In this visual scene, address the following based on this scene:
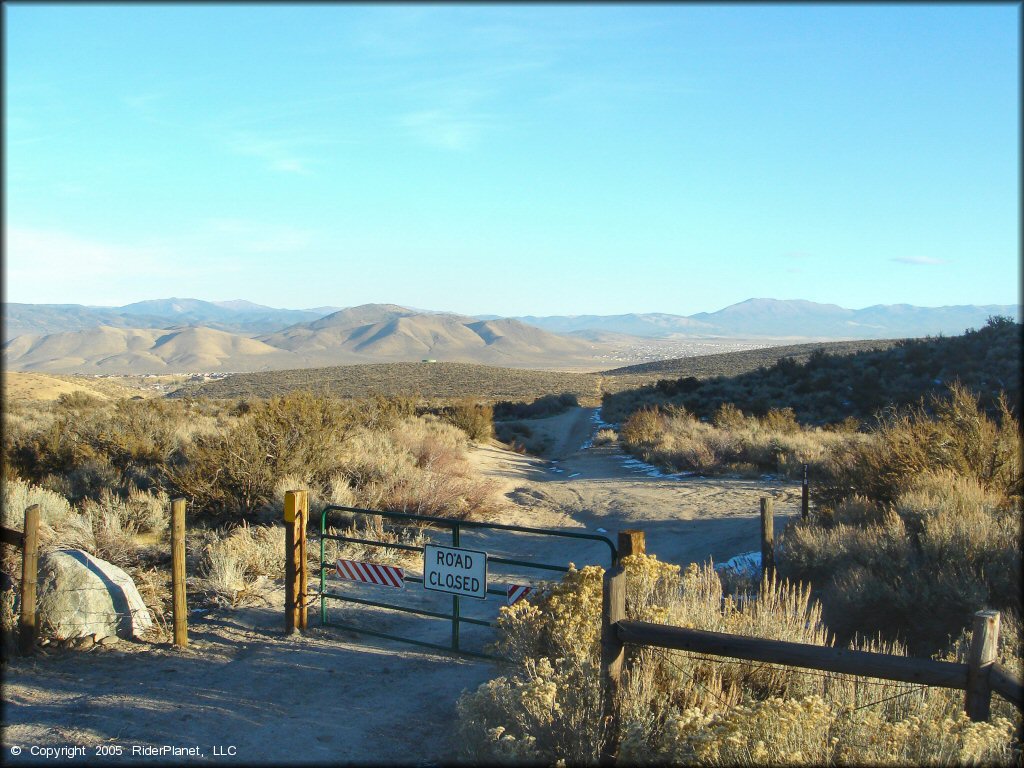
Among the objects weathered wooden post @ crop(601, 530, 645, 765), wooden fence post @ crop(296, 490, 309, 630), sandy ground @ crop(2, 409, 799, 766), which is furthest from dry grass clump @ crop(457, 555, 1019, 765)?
wooden fence post @ crop(296, 490, 309, 630)

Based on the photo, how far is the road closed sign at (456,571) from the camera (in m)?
6.72

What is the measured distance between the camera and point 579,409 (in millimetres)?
48875

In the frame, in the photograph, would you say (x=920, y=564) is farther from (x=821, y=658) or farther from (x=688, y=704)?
(x=821, y=658)

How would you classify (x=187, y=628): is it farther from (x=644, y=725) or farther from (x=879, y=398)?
(x=879, y=398)

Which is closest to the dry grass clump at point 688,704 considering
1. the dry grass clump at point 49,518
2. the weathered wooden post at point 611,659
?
the weathered wooden post at point 611,659

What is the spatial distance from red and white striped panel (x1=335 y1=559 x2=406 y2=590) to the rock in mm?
2067

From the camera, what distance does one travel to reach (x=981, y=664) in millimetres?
3818

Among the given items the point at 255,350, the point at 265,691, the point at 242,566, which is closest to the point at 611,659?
the point at 265,691

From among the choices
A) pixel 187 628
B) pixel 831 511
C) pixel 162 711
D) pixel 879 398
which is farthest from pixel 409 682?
pixel 879 398

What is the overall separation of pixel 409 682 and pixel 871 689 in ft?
12.6

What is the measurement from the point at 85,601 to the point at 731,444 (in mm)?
17427

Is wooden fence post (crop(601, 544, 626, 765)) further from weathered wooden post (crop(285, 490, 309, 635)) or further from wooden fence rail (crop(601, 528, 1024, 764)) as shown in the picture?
weathered wooden post (crop(285, 490, 309, 635))

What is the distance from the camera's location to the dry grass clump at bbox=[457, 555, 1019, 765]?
409 centimetres

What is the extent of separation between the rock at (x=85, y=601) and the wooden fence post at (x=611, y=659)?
5.17m
